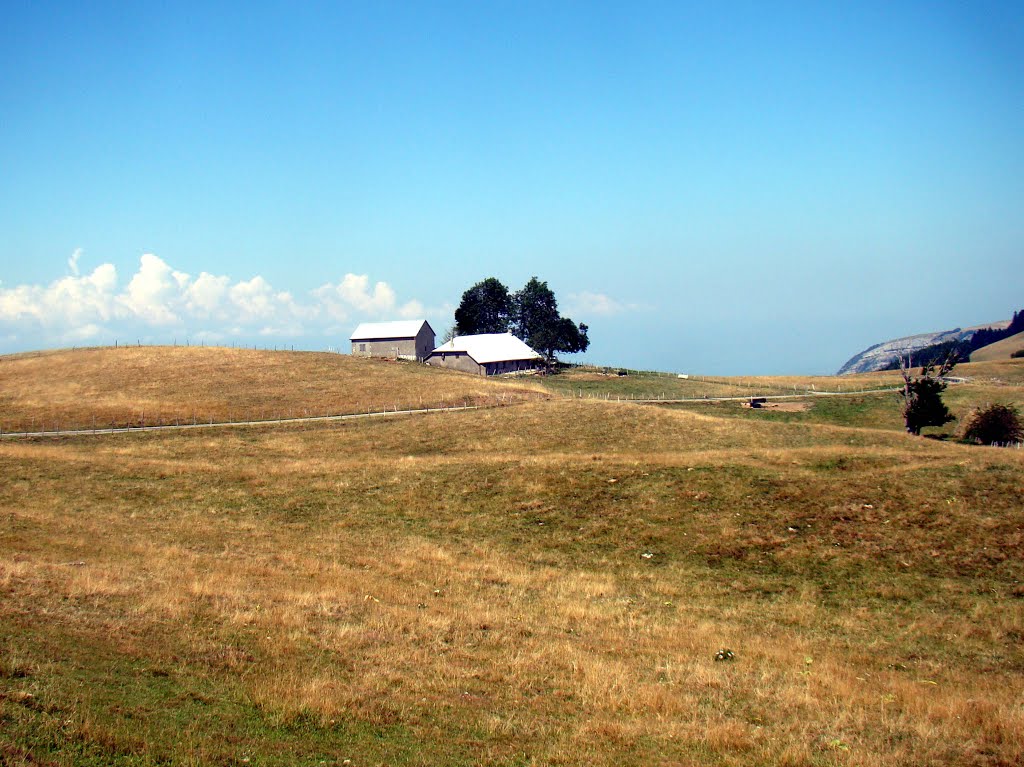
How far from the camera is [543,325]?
14188cm

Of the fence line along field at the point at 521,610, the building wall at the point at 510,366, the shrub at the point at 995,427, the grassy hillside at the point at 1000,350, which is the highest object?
the grassy hillside at the point at 1000,350

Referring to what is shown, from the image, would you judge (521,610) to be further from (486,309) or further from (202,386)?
(486,309)

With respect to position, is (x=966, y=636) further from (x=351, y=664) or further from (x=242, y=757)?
(x=242, y=757)

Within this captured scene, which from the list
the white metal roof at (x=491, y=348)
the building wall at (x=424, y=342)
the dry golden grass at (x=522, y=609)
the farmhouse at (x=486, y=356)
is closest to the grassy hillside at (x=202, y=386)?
the farmhouse at (x=486, y=356)

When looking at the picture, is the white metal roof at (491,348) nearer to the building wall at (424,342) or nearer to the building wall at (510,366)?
the building wall at (510,366)

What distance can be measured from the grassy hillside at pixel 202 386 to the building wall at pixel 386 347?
40.5ft

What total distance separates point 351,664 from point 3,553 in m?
15.2

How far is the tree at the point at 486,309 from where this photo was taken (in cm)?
15638

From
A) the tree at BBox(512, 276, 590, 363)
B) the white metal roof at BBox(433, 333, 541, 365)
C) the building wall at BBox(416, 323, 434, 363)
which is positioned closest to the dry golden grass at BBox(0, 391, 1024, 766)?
the white metal roof at BBox(433, 333, 541, 365)

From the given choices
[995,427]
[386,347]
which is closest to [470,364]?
[386,347]

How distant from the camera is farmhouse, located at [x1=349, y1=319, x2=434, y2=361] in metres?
125

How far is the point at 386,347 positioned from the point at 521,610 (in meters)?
109

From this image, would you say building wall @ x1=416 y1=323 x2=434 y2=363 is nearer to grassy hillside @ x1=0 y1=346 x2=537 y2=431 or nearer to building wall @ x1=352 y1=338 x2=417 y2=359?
building wall @ x1=352 y1=338 x2=417 y2=359

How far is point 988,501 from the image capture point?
28703 millimetres
